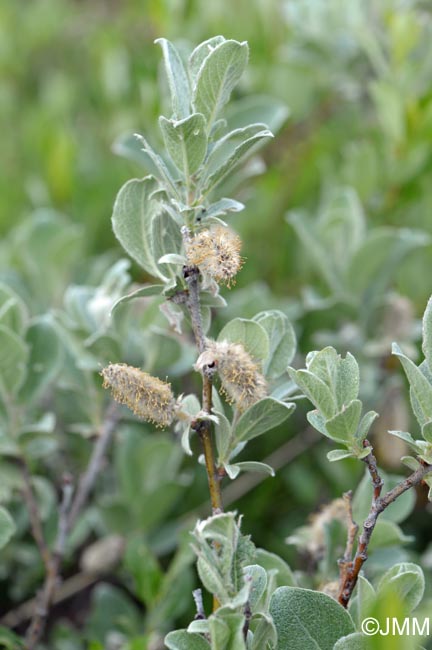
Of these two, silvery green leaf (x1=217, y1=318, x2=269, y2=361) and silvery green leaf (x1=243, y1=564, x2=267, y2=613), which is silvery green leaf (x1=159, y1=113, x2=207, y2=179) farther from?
silvery green leaf (x1=243, y1=564, x2=267, y2=613)

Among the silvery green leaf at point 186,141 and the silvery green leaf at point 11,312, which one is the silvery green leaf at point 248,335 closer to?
the silvery green leaf at point 186,141

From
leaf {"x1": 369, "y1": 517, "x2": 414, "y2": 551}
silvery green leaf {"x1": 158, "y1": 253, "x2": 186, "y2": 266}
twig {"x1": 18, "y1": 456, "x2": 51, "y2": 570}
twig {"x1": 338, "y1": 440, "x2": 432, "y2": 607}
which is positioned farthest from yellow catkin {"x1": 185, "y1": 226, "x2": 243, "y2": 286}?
twig {"x1": 18, "y1": 456, "x2": 51, "y2": 570}

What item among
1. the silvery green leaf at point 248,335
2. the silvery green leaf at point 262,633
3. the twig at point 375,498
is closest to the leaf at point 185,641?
the silvery green leaf at point 262,633

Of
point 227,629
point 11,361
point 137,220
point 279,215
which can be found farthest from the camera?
point 279,215

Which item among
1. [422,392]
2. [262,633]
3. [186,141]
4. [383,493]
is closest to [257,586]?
[262,633]

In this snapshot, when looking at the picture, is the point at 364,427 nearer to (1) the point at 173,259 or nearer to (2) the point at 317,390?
(2) the point at 317,390

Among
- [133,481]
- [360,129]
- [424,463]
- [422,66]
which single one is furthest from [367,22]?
[424,463]
